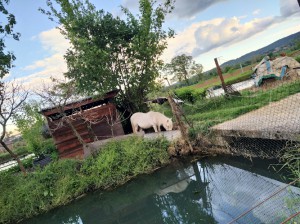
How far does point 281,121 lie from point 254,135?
898mm

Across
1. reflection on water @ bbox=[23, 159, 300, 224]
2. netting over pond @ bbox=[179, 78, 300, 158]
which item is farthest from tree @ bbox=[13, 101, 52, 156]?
netting over pond @ bbox=[179, 78, 300, 158]

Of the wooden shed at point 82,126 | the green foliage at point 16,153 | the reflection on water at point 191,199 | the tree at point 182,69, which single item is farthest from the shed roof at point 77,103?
the tree at point 182,69

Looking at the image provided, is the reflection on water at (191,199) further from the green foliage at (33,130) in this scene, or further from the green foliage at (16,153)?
the green foliage at (16,153)

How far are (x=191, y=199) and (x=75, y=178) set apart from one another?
4.43 m

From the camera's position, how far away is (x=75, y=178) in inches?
360

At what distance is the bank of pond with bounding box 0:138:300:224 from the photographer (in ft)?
18.2

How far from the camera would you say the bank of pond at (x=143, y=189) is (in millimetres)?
5562

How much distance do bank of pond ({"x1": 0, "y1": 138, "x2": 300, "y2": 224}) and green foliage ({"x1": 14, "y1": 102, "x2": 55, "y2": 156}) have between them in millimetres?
8437

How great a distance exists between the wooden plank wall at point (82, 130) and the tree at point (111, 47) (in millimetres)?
1126

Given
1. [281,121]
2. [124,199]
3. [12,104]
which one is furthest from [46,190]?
[281,121]

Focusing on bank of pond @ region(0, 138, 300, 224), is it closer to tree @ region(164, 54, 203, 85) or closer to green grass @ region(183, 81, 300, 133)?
green grass @ region(183, 81, 300, 133)

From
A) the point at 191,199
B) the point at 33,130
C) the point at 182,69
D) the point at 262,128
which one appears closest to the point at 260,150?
the point at 262,128

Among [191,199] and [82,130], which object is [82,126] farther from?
[191,199]

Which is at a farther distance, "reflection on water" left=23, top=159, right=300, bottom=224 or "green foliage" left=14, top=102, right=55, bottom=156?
"green foliage" left=14, top=102, right=55, bottom=156
